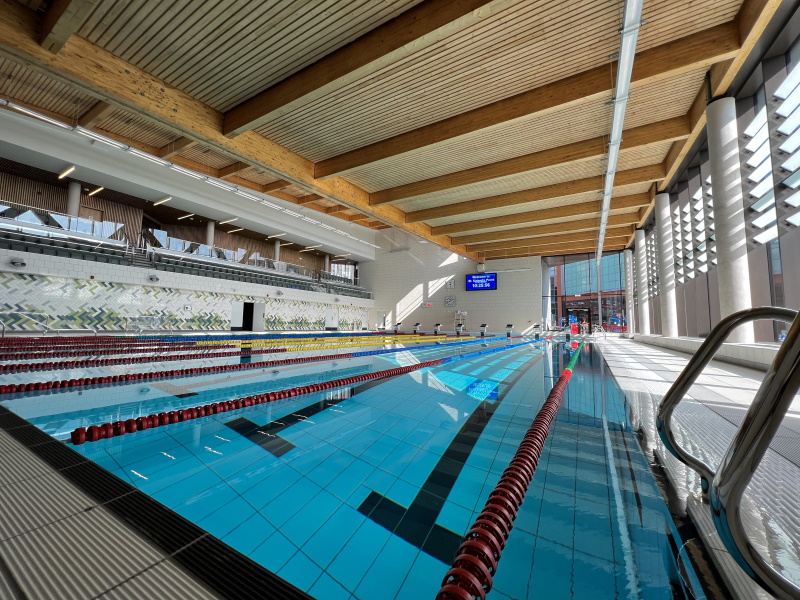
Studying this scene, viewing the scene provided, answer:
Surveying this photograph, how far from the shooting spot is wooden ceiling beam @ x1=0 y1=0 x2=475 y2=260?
3.93 meters

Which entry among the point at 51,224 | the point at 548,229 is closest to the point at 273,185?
the point at 51,224

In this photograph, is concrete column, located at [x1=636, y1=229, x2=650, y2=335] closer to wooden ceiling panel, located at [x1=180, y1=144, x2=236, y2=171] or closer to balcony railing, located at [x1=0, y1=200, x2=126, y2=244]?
wooden ceiling panel, located at [x1=180, y1=144, x2=236, y2=171]

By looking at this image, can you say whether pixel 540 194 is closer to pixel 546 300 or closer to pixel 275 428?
pixel 275 428

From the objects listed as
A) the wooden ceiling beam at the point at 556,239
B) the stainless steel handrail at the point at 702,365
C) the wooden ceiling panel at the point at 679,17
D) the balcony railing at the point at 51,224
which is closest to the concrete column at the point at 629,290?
the wooden ceiling beam at the point at 556,239

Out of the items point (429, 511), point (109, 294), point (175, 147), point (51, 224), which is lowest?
point (429, 511)

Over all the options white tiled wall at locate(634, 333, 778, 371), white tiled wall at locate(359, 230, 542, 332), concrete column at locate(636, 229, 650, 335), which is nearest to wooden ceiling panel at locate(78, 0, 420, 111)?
white tiled wall at locate(634, 333, 778, 371)

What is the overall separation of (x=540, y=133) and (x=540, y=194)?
9.65ft

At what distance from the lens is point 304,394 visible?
3.94 metres

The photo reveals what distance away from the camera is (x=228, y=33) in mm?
4398

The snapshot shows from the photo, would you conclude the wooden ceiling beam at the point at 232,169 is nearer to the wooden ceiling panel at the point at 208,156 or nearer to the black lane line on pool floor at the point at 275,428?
the wooden ceiling panel at the point at 208,156

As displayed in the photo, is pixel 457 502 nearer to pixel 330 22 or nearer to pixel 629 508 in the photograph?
pixel 629 508

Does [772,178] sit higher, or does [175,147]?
[175,147]

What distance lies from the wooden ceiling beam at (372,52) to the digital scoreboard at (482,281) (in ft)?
50.7

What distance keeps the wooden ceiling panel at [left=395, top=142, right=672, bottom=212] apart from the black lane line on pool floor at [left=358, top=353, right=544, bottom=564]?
23.5 feet
